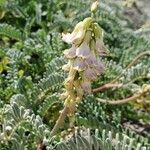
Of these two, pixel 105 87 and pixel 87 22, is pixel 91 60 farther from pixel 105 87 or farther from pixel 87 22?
pixel 105 87

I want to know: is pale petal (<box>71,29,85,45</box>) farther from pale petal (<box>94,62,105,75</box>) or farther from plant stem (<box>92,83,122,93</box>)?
plant stem (<box>92,83,122,93</box>)

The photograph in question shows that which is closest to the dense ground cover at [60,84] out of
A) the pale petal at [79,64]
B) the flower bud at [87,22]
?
the pale petal at [79,64]

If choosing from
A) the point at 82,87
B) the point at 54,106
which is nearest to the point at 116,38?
the point at 54,106

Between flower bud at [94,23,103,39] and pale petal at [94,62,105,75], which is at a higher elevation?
flower bud at [94,23,103,39]

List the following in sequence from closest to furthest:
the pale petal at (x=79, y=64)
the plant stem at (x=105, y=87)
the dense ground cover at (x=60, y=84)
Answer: the pale petal at (x=79, y=64)
the dense ground cover at (x=60, y=84)
the plant stem at (x=105, y=87)

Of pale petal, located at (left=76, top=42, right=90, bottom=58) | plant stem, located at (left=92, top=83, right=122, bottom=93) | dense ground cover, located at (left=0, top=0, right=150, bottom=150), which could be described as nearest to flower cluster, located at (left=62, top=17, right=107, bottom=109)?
pale petal, located at (left=76, top=42, right=90, bottom=58)

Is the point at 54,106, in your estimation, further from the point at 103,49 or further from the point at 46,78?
the point at 103,49

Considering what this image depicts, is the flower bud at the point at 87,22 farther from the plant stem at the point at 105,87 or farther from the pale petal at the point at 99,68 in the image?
the plant stem at the point at 105,87
